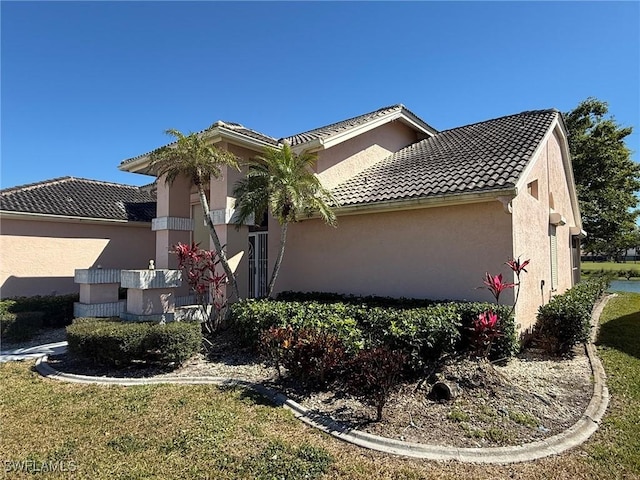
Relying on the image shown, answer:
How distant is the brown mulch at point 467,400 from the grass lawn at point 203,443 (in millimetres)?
566

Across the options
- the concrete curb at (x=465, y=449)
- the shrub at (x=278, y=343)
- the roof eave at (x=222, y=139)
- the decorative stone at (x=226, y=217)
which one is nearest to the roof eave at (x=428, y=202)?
the decorative stone at (x=226, y=217)

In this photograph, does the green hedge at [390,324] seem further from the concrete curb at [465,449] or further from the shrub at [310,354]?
the concrete curb at [465,449]

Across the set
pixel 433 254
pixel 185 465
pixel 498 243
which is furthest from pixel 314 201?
pixel 185 465

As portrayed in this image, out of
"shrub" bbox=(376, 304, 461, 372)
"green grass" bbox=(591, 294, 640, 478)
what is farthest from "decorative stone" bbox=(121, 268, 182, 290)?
"green grass" bbox=(591, 294, 640, 478)

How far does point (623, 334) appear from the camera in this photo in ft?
39.6

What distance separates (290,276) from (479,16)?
36.0ft

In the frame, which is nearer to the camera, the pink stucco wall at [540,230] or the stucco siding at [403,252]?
the stucco siding at [403,252]

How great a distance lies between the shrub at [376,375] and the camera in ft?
18.8

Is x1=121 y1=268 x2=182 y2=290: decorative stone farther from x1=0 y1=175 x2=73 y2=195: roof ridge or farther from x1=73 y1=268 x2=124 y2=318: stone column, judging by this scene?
x1=0 y1=175 x2=73 y2=195: roof ridge

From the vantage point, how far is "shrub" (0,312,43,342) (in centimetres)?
1213

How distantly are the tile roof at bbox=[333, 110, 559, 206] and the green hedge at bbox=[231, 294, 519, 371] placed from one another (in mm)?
3320

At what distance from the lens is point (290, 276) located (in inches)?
550

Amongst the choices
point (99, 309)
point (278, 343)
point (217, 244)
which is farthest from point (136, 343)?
point (99, 309)

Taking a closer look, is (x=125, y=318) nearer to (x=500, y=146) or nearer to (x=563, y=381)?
(x=563, y=381)
